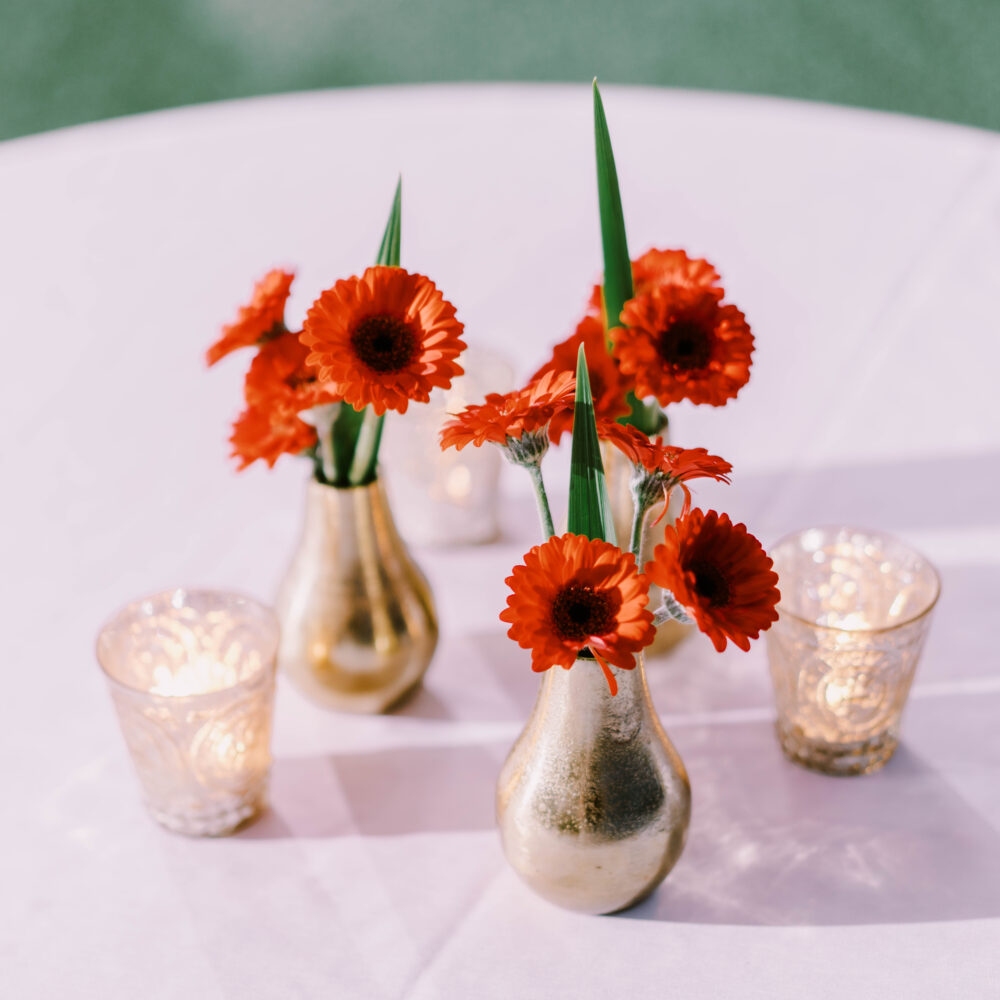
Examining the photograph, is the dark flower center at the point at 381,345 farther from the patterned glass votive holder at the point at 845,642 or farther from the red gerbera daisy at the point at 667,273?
the patterned glass votive holder at the point at 845,642

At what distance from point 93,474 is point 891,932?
707mm

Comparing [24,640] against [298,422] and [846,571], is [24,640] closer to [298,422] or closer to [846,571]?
[298,422]

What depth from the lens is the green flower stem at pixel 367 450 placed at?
0.74 meters

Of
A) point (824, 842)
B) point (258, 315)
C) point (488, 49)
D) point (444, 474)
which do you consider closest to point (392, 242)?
point (258, 315)

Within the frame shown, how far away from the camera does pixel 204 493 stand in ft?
3.37

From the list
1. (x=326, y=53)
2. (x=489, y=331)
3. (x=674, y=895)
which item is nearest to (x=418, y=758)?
(x=674, y=895)

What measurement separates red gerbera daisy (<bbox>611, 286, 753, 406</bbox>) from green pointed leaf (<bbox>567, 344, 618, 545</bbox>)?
0.07 meters

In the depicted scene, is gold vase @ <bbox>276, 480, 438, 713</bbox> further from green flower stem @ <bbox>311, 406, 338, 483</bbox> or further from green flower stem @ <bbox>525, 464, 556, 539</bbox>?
green flower stem @ <bbox>525, 464, 556, 539</bbox>

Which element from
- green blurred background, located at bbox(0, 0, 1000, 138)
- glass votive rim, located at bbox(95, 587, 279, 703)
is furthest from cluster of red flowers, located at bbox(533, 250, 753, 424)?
green blurred background, located at bbox(0, 0, 1000, 138)

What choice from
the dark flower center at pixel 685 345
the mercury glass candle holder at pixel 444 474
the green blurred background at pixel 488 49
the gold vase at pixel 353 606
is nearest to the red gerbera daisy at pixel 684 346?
the dark flower center at pixel 685 345

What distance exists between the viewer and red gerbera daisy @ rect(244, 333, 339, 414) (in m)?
0.70

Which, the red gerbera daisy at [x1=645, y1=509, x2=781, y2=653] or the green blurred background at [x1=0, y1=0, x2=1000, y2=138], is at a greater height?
the green blurred background at [x1=0, y1=0, x2=1000, y2=138]

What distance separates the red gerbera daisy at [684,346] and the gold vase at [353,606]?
0.21m

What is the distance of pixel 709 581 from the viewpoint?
0.55 meters
